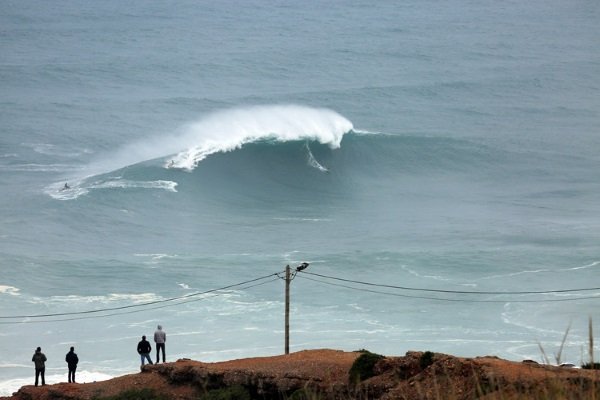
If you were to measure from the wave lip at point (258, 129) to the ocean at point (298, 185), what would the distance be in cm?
17

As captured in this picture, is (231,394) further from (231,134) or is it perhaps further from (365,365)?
(231,134)

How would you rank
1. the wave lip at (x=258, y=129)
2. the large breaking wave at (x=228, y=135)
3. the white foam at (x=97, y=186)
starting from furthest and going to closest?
1. the wave lip at (x=258, y=129)
2. the large breaking wave at (x=228, y=135)
3. the white foam at (x=97, y=186)

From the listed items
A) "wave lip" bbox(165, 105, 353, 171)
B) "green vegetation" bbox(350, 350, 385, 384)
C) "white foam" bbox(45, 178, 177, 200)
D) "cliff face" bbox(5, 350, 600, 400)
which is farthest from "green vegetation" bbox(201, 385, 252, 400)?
"wave lip" bbox(165, 105, 353, 171)

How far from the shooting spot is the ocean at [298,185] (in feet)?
88.6

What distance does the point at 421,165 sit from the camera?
46250mm

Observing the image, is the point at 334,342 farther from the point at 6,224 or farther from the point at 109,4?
the point at 109,4

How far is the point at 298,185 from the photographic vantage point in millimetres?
43250

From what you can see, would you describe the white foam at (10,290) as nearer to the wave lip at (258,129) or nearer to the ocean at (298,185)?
the ocean at (298,185)

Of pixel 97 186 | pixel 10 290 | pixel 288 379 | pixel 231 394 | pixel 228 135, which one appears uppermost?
pixel 228 135

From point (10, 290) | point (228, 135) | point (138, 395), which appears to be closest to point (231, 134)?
point (228, 135)

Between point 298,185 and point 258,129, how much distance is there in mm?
6237

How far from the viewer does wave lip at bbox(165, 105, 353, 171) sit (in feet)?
153

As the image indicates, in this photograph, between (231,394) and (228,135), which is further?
(228,135)

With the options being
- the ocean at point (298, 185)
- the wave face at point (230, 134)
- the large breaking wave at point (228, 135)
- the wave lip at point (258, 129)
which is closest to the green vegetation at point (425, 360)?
the ocean at point (298, 185)
